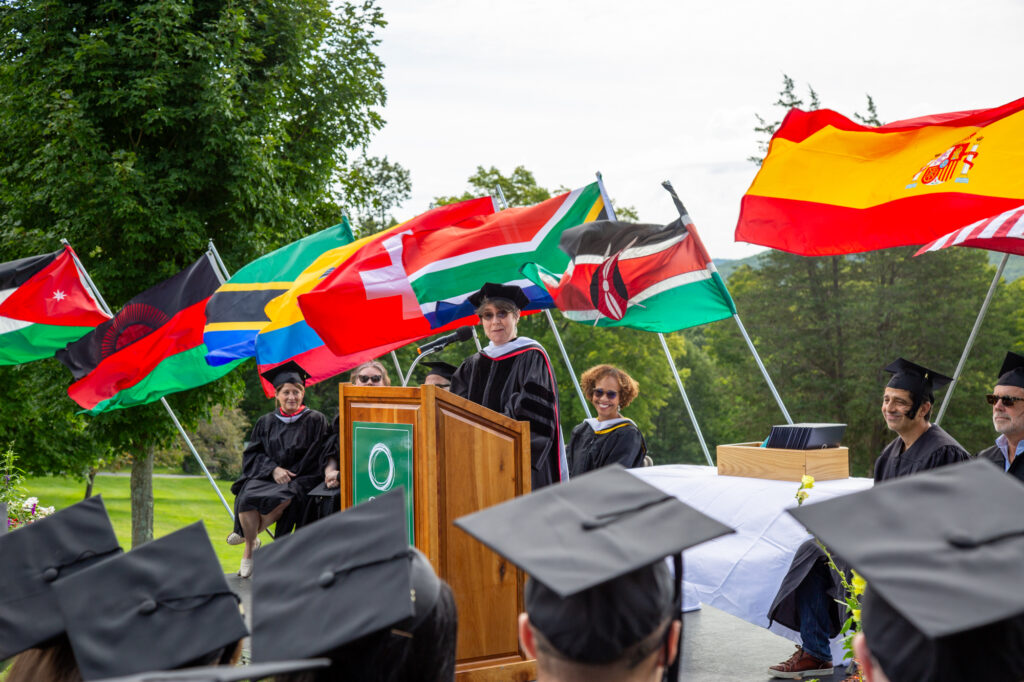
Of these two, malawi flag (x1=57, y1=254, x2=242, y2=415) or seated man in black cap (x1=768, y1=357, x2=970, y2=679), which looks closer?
seated man in black cap (x1=768, y1=357, x2=970, y2=679)

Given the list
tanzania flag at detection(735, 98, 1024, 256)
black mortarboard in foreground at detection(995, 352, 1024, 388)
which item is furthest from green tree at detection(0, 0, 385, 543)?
black mortarboard in foreground at detection(995, 352, 1024, 388)

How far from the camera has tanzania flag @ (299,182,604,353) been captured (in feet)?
26.0

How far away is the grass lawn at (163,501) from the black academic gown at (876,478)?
14.3 meters

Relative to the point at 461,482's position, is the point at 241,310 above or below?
above

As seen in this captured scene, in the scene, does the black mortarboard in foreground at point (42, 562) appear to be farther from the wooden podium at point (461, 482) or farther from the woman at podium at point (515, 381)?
the woman at podium at point (515, 381)

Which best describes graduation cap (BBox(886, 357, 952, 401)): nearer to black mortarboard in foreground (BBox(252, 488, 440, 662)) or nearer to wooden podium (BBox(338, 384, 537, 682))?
wooden podium (BBox(338, 384, 537, 682))

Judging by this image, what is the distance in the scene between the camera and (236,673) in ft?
5.91

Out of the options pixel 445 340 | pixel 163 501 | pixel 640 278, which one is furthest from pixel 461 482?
pixel 163 501

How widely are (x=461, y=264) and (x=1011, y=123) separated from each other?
4160 mm

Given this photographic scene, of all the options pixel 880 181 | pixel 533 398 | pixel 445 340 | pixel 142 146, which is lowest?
pixel 533 398

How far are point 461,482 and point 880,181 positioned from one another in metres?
4.06

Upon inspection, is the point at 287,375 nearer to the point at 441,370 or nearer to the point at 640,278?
the point at 441,370

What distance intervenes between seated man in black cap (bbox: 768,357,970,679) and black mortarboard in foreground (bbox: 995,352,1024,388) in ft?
0.93

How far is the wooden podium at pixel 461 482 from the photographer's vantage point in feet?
14.7
